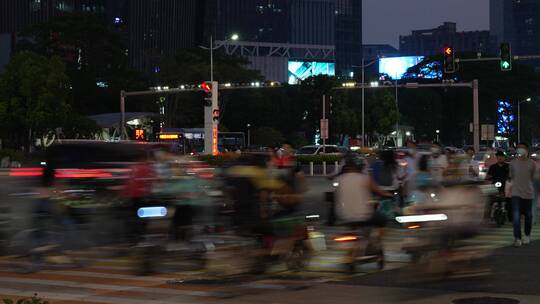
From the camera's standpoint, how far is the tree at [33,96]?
63656 millimetres

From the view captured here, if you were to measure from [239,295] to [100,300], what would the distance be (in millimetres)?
1780

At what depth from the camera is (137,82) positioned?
3890 inches

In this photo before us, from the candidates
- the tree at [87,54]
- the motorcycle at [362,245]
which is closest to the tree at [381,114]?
the tree at [87,54]

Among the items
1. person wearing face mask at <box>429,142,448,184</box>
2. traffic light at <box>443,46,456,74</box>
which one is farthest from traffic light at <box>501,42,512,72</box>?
person wearing face mask at <box>429,142,448,184</box>

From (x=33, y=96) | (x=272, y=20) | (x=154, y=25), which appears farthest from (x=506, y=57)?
(x=272, y=20)

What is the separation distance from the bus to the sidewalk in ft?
181

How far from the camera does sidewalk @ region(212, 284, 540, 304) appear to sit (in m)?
10.3

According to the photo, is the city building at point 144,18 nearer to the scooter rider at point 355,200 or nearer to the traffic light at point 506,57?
the traffic light at point 506,57

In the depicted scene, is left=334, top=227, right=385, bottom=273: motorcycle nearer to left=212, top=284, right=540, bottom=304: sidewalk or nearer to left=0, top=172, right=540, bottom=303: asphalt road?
left=0, top=172, right=540, bottom=303: asphalt road

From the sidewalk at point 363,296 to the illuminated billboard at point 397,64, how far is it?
162 meters

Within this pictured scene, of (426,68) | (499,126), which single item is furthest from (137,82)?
(499,126)

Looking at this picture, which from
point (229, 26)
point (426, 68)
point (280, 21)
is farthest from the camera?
point (280, 21)

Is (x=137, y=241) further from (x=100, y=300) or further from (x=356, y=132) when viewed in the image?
(x=356, y=132)

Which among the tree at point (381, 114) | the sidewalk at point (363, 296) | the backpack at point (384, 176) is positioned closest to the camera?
the sidewalk at point (363, 296)
